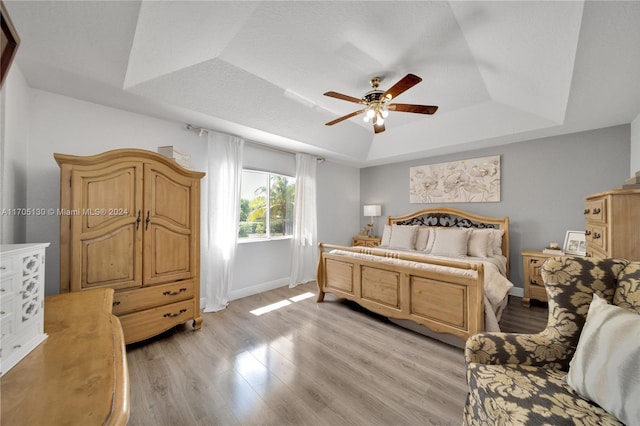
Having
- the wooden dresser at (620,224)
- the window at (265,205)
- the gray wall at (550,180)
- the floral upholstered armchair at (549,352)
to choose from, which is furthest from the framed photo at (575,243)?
the window at (265,205)

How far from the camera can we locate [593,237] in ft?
7.09

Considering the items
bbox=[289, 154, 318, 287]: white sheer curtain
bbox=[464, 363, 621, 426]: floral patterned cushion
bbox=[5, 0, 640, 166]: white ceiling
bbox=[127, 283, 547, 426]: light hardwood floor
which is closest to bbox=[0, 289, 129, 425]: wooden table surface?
bbox=[127, 283, 547, 426]: light hardwood floor

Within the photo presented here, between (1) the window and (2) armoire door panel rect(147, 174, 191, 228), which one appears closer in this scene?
(2) armoire door panel rect(147, 174, 191, 228)

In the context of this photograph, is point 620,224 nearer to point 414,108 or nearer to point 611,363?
point 611,363

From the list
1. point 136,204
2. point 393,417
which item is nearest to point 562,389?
point 393,417

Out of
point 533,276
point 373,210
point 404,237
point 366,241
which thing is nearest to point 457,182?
point 404,237

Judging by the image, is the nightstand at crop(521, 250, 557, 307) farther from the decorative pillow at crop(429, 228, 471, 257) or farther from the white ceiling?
the white ceiling

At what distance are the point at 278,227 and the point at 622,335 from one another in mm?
3784

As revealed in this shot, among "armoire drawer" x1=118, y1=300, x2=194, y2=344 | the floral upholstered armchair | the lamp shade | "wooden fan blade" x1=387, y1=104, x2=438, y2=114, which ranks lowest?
"armoire drawer" x1=118, y1=300, x2=194, y2=344

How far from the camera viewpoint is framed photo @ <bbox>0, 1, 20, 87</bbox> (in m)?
0.60

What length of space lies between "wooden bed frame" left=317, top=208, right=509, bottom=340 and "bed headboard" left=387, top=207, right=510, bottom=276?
0.6 inches

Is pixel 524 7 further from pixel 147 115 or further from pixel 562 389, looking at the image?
pixel 147 115

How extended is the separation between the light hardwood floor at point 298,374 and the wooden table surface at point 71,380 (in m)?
0.82

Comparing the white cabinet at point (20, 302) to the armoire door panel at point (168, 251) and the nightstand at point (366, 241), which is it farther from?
the nightstand at point (366, 241)
